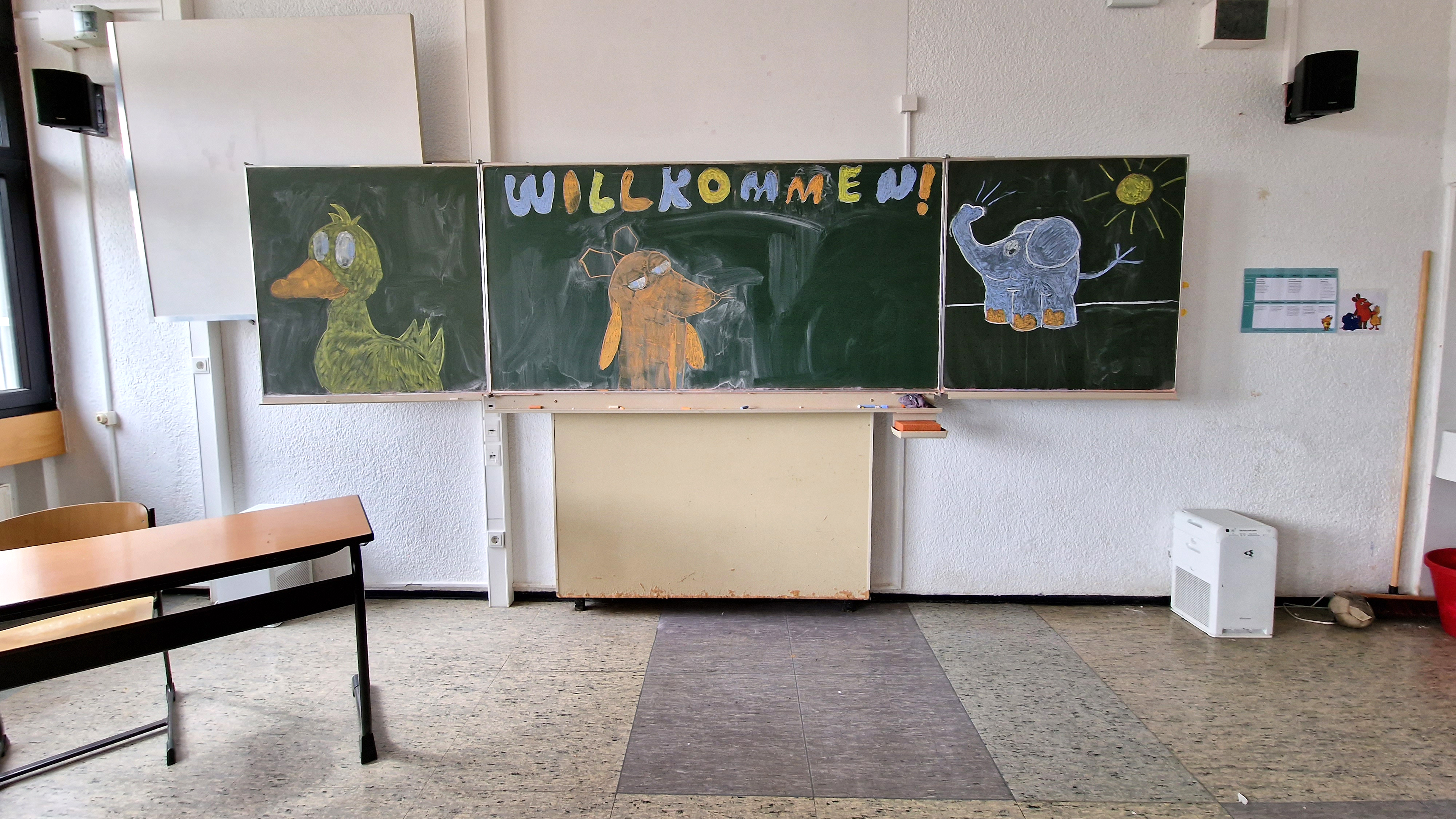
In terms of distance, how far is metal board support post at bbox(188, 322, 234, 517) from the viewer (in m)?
3.25

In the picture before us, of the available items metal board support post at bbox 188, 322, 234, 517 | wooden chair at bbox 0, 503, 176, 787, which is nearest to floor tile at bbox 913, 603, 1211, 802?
wooden chair at bbox 0, 503, 176, 787

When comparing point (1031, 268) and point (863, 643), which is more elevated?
point (1031, 268)

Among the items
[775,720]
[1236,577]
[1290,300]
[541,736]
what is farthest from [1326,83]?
[541,736]

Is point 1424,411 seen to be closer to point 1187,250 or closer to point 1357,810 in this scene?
point 1187,250

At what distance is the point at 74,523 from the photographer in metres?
2.35

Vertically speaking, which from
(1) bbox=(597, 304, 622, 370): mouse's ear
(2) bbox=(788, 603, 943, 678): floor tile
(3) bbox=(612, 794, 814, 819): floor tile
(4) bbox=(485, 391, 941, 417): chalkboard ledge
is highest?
(1) bbox=(597, 304, 622, 370): mouse's ear

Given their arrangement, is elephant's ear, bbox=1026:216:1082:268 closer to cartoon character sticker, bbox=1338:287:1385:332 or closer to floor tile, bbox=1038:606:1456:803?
cartoon character sticker, bbox=1338:287:1385:332

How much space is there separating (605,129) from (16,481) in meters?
3.25

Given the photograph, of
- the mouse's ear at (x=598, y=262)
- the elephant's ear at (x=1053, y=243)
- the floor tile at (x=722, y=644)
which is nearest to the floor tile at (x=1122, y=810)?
the floor tile at (x=722, y=644)

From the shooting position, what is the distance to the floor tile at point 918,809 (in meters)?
1.90

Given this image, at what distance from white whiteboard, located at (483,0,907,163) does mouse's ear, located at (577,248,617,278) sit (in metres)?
0.43

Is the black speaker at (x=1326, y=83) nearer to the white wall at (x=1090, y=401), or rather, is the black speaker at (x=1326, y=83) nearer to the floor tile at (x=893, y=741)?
the white wall at (x=1090, y=401)

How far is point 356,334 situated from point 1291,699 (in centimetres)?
402

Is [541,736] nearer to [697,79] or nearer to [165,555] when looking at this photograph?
[165,555]
